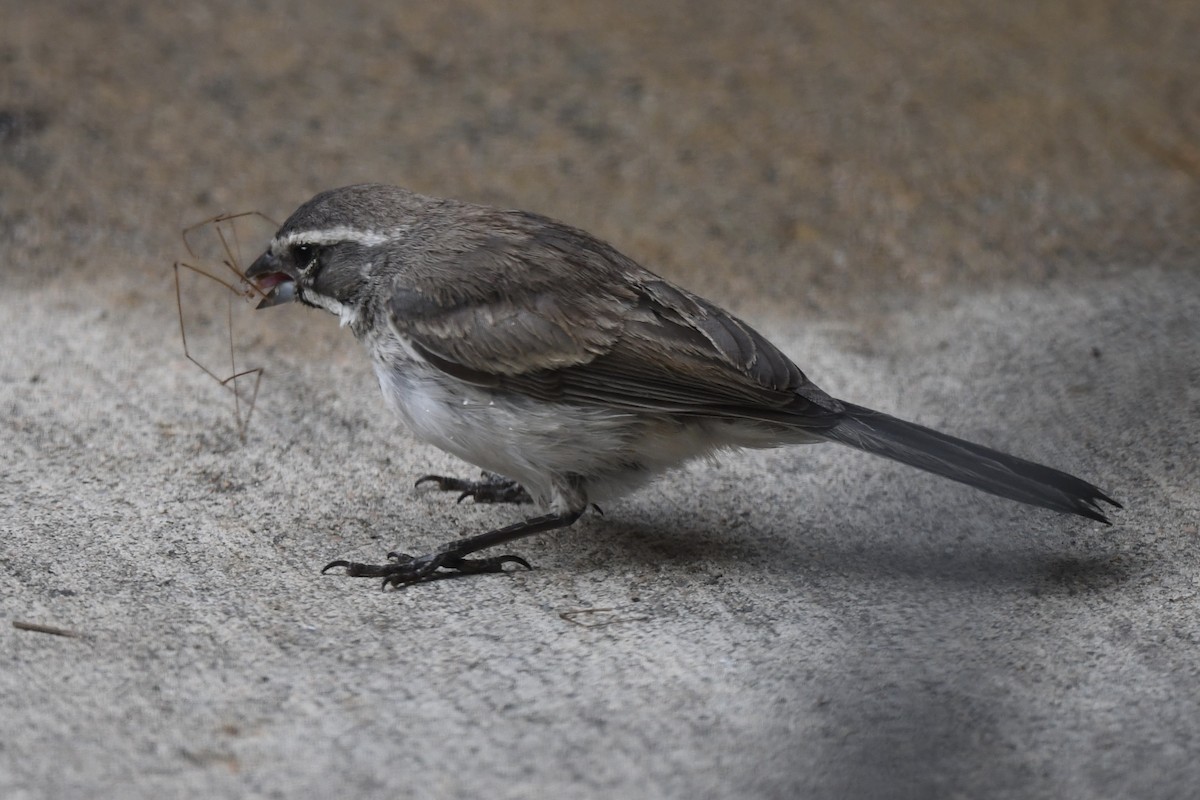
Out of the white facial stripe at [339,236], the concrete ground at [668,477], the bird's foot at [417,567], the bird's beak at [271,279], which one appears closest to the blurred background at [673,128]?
the concrete ground at [668,477]

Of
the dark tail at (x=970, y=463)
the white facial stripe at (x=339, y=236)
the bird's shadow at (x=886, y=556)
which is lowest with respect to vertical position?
the bird's shadow at (x=886, y=556)

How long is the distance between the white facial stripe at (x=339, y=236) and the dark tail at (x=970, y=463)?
1.60 m

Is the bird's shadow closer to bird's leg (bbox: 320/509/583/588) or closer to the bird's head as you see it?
bird's leg (bbox: 320/509/583/588)

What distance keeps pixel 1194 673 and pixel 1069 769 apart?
2.06ft

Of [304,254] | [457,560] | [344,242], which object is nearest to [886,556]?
[457,560]

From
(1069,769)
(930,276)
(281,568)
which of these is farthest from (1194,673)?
(930,276)

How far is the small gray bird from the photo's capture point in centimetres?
409

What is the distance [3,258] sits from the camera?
598 cm

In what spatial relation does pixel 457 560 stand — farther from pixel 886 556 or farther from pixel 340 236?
pixel 886 556

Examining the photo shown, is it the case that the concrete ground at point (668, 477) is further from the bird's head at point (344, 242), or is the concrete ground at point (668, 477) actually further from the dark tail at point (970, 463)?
the bird's head at point (344, 242)

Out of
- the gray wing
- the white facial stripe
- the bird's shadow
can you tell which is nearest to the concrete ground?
the bird's shadow

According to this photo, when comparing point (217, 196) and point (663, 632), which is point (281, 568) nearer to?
point (663, 632)

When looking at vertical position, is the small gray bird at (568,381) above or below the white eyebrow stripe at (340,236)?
below

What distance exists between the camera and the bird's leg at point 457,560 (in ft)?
13.4
